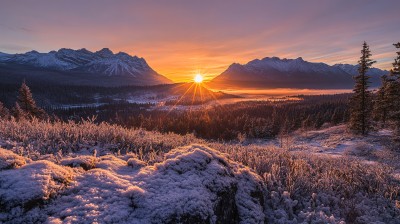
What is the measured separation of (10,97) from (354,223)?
226 metres

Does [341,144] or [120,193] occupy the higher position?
[120,193]

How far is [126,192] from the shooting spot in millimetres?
3371

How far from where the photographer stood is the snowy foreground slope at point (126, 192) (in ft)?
9.57

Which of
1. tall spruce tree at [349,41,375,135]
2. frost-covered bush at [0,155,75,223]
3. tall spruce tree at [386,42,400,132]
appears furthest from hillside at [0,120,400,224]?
tall spruce tree at [349,41,375,135]

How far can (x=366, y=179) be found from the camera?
6.41 metres

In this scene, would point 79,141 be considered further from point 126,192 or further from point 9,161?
point 126,192

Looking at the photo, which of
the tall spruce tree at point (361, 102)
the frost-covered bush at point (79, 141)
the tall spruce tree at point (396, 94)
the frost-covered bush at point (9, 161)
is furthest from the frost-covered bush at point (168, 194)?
the tall spruce tree at point (361, 102)

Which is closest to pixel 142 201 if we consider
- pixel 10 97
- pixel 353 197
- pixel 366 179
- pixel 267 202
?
pixel 267 202

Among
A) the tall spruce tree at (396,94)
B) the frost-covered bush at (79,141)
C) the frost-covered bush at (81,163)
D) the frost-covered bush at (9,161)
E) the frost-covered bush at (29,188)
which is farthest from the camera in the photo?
the tall spruce tree at (396,94)

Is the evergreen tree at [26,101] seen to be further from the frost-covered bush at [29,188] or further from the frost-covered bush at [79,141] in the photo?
the frost-covered bush at [29,188]

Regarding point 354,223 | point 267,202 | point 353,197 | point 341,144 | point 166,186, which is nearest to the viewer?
point 166,186

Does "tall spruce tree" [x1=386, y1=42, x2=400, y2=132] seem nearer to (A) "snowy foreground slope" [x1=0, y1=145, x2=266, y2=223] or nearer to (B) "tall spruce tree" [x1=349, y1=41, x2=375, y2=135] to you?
(B) "tall spruce tree" [x1=349, y1=41, x2=375, y2=135]

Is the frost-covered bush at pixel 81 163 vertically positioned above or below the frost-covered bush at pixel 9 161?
below

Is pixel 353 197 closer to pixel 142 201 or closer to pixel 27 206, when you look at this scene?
pixel 142 201
